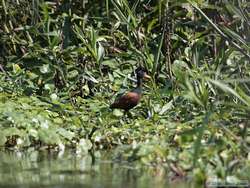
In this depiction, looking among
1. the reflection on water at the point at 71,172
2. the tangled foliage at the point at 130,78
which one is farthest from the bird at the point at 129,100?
the reflection on water at the point at 71,172

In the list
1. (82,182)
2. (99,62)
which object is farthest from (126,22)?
(82,182)

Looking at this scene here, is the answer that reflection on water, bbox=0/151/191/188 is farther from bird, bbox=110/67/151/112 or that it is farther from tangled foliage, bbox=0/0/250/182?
bird, bbox=110/67/151/112

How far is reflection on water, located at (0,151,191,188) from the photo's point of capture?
559cm

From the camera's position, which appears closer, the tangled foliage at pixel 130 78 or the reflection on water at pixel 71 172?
the reflection on water at pixel 71 172

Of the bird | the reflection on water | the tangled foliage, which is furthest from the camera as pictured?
the bird

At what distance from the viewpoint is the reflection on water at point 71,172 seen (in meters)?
5.59

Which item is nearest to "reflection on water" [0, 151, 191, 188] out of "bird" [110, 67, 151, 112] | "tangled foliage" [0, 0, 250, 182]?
"tangled foliage" [0, 0, 250, 182]

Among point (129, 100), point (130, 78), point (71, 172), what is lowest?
point (71, 172)

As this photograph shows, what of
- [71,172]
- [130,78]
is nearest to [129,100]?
A: [130,78]

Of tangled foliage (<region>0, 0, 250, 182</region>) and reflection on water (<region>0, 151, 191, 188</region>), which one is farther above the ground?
tangled foliage (<region>0, 0, 250, 182</region>)

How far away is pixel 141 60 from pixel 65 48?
105 cm

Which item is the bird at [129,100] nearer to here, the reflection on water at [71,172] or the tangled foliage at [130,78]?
the tangled foliage at [130,78]

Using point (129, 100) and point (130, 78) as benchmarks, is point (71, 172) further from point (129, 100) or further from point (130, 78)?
point (130, 78)

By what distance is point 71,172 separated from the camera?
6059mm
